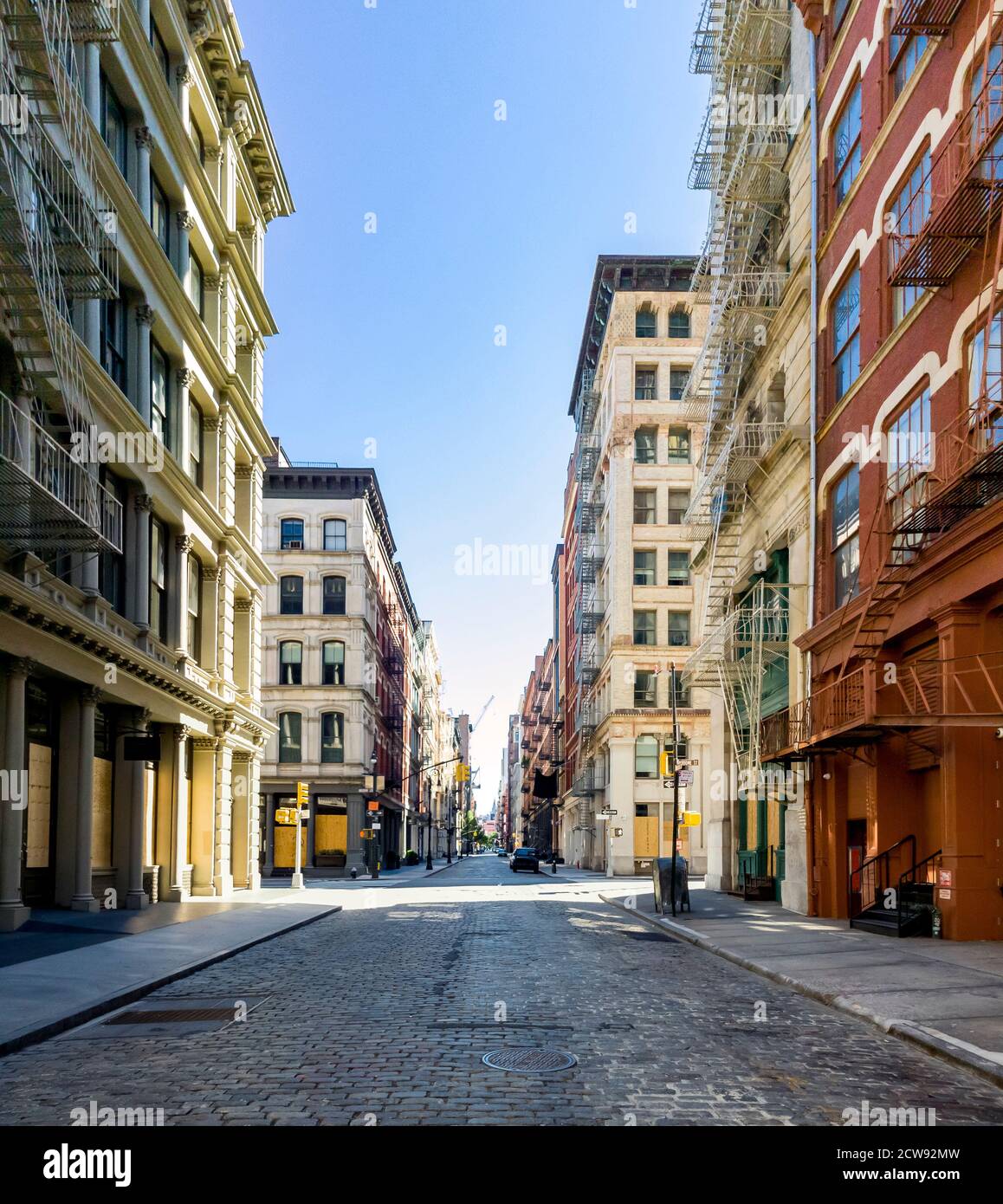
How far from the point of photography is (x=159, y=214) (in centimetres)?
2820

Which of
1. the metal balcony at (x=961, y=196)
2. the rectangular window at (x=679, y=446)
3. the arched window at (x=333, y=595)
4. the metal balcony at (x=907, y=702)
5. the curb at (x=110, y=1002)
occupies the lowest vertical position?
the curb at (x=110, y=1002)

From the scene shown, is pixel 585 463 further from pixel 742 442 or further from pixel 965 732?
pixel 965 732

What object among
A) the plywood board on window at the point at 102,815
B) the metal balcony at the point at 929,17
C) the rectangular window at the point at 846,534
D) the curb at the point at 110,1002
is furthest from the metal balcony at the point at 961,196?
the plywood board on window at the point at 102,815

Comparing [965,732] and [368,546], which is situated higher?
[368,546]

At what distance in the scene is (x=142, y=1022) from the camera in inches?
459

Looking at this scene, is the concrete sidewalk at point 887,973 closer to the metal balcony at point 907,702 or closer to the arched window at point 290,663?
the metal balcony at point 907,702

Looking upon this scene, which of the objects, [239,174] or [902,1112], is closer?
[902,1112]

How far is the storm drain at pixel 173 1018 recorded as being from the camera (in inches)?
434

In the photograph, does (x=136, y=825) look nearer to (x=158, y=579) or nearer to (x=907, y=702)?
(x=158, y=579)

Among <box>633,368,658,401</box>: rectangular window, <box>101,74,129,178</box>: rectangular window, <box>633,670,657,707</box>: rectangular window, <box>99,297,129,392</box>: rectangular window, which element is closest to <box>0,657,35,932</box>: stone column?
<box>99,297,129,392</box>: rectangular window

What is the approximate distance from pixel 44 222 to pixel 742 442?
1772cm

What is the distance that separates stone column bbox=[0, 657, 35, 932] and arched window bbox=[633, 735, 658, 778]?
44287 millimetres

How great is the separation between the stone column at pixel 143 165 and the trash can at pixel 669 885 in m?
18.0
